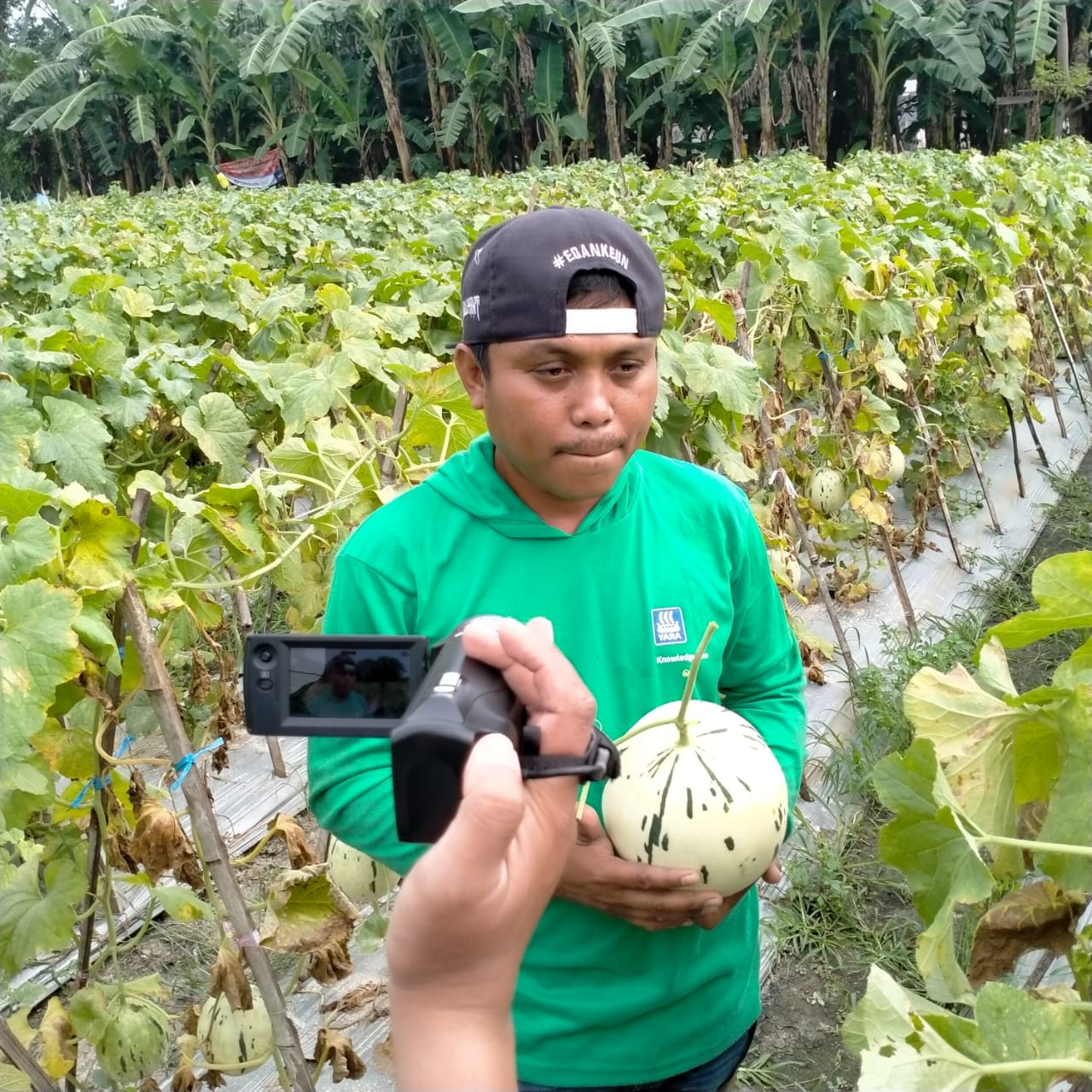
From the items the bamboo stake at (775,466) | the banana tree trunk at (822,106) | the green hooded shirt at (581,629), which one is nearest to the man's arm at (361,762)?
the green hooded shirt at (581,629)

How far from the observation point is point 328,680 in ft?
2.88

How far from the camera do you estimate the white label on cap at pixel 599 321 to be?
1228 mm

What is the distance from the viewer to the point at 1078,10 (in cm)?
2370

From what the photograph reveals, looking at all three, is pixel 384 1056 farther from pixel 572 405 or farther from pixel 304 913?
pixel 572 405

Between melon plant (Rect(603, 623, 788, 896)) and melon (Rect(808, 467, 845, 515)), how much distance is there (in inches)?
117

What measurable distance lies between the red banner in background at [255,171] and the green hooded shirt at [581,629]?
21.6 m

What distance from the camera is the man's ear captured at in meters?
1.36

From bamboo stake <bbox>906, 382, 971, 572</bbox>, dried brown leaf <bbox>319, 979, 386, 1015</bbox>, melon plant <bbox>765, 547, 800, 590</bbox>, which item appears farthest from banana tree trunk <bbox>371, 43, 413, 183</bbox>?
dried brown leaf <bbox>319, 979, 386, 1015</bbox>

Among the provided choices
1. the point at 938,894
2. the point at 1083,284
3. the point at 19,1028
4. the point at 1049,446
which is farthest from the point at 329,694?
the point at 1083,284

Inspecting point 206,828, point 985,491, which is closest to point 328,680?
point 206,828

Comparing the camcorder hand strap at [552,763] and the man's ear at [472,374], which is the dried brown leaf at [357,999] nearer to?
the man's ear at [472,374]

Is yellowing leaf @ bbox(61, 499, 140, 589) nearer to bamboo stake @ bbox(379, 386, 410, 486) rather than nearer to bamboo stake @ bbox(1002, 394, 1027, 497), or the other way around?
bamboo stake @ bbox(379, 386, 410, 486)

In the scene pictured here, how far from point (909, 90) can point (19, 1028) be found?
105 feet

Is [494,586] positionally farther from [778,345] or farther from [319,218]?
[319,218]
